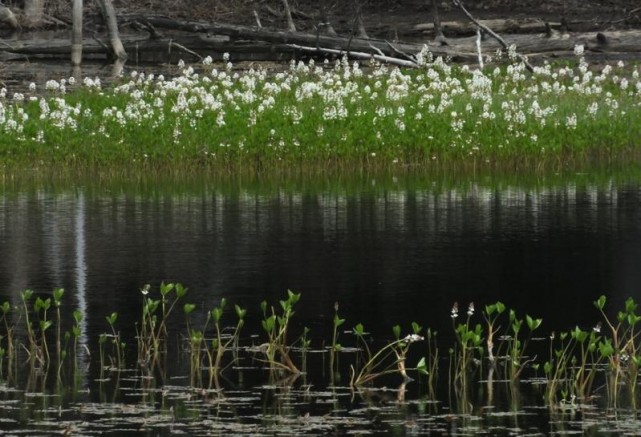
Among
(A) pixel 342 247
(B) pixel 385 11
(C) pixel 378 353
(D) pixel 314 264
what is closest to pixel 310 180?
(A) pixel 342 247

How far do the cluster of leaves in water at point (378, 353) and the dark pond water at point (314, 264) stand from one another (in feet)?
0.60

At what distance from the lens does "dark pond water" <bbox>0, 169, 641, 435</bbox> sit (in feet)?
29.1

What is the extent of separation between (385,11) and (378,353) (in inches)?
1649

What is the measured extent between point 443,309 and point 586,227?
17.7ft

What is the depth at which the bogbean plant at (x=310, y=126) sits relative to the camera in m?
22.5

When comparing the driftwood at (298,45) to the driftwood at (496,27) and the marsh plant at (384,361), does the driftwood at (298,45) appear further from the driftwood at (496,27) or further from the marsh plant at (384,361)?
the marsh plant at (384,361)

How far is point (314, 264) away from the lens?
14758 millimetres

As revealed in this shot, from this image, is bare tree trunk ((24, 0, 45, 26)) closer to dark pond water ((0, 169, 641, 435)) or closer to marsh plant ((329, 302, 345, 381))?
dark pond water ((0, 169, 641, 435))

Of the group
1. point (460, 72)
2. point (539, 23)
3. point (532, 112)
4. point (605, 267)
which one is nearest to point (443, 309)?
point (605, 267)

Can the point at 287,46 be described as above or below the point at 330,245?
above

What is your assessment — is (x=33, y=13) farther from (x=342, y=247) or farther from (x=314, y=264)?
(x=314, y=264)

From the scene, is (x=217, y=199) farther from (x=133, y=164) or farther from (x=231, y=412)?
(x=231, y=412)

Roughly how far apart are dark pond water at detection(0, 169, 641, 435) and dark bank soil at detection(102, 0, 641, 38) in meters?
23.2

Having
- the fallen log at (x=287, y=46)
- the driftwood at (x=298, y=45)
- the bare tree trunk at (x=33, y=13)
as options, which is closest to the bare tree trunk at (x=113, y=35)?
the driftwood at (x=298, y=45)
